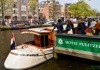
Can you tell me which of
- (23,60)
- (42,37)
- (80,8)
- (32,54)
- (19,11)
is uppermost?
(80,8)

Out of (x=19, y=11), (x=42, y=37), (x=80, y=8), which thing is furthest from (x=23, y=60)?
(x=19, y=11)

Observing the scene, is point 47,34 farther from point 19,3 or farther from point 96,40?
point 19,3

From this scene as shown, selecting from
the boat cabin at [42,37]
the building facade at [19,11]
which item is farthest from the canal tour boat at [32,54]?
the building facade at [19,11]

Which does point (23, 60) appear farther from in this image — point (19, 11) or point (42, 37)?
point (19, 11)

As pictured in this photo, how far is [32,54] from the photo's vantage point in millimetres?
14266

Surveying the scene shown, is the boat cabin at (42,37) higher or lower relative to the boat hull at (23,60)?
higher

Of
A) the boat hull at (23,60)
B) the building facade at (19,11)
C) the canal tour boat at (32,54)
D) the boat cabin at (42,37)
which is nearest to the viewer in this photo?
the boat hull at (23,60)

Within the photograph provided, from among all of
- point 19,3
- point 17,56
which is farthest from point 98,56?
point 19,3

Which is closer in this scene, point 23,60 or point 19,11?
point 23,60

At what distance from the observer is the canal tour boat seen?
13609mm

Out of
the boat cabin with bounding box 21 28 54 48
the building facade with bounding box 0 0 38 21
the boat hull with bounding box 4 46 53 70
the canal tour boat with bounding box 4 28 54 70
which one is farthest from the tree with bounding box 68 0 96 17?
the boat hull with bounding box 4 46 53 70

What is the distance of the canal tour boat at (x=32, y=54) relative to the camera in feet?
44.7

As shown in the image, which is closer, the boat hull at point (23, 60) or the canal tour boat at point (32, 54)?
the boat hull at point (23, 60)

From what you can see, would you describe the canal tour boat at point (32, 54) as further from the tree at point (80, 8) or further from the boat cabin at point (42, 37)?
the tree at point (80, 8)
